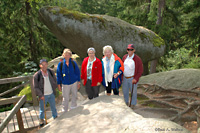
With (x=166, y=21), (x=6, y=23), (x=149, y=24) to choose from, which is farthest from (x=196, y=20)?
(x=6, y=23)

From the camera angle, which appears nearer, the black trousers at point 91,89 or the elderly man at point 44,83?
the elderly man at point 44,83

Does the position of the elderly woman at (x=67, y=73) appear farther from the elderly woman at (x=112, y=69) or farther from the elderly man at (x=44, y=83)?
the elderly woman at (x=112, y=69)

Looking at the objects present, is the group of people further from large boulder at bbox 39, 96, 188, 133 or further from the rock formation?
the rock formation

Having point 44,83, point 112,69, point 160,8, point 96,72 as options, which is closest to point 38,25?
point 160,8

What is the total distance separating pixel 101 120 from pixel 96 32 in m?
5.27

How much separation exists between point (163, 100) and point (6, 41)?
9.63m

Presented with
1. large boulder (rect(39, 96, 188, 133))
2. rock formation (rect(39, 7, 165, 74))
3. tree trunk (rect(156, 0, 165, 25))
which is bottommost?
large boulder (rect(39, 96, 188, 133))

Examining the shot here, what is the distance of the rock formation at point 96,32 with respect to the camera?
7441mm

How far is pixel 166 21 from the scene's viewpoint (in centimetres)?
1045

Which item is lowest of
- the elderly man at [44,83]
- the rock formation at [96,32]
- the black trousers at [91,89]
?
the black trousers at [91,89]

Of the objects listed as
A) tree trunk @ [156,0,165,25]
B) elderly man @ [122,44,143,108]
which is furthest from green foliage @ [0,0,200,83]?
elderly man @ [122,44,143,108]

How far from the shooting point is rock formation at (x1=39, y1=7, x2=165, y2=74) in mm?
7441

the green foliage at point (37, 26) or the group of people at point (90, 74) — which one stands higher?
the green foliage at point (37, 26)

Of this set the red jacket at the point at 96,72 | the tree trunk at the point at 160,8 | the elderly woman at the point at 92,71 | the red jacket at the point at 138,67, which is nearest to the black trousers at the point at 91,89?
the elderly woman at the point at 92,71
